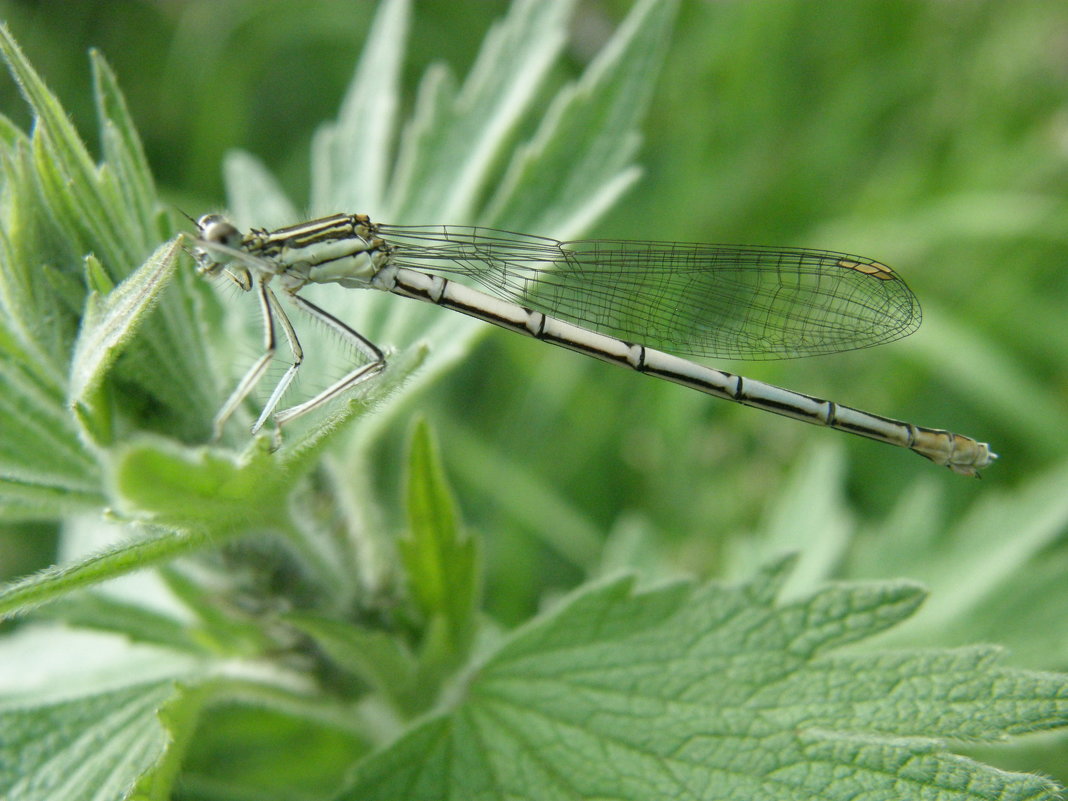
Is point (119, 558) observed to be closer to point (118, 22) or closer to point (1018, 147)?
point (1018, 147)

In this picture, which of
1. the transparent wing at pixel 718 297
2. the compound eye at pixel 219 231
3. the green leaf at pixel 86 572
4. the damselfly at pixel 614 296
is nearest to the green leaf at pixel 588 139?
the damselfly at pixel 614 296

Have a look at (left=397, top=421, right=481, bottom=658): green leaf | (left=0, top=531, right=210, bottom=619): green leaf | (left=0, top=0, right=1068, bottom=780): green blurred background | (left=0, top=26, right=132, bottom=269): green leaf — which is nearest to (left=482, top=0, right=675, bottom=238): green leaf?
(left=397, top=421, right=481, bottom=658): green leaf

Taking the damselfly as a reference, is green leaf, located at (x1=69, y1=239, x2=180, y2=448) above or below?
below

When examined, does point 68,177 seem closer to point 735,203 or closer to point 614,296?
point 614,296

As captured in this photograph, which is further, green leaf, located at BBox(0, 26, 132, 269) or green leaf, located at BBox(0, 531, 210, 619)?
green leaf, located at BBox(0, 26, 132, 269)

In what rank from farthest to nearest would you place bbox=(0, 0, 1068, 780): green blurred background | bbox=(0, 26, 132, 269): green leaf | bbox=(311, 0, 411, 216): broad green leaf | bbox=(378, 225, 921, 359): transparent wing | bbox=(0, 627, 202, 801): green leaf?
1. bbox=(0, 0, 1068, 780): green blurred background
2. bbox=(378, 225, 921, 359): transparent wing
3. bbox=(311, 0, 411, 216): broad green leaf
4. bbox=(0, 627, 202, 801): green leaf
5. bbox=(0, 26, 132, 269): green leaf

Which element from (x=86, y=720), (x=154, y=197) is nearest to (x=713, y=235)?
(x=154, y=197)

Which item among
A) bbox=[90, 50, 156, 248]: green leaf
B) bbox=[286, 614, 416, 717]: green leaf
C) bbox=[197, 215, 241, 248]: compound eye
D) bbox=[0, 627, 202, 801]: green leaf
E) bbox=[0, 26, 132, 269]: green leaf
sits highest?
bbox=[197, 215, 241, 248]: compound eye

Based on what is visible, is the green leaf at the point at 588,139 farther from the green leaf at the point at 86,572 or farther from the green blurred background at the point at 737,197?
the green blurred background at the point at 737,197

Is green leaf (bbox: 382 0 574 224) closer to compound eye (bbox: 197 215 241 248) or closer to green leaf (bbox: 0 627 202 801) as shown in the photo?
compound eye (bbox: 197 215 241 248)
